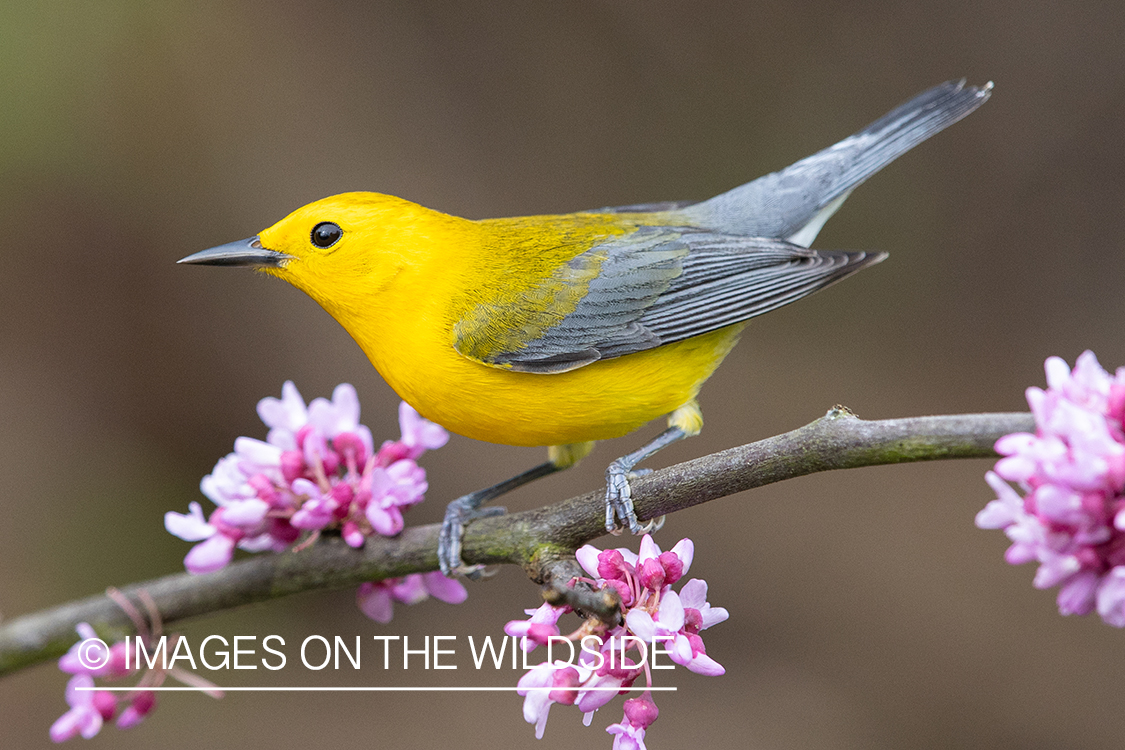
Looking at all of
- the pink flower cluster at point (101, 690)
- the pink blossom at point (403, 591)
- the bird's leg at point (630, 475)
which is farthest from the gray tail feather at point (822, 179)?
the pink flower cluster at point (101, 690)

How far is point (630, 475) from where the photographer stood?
2771 mm

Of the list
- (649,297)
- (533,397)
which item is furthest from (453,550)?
(649,297)

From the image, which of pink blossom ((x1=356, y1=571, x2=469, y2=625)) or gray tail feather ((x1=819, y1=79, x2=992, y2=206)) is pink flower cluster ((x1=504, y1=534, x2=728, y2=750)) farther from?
gray tail feather ((x1=819, y1=79, x2=992, y2=206))

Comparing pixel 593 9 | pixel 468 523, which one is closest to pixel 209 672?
pixel 468 523

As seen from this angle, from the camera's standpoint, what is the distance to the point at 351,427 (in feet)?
9.61

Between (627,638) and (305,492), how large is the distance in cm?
112

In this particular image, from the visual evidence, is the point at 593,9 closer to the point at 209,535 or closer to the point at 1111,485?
the point at 209,535

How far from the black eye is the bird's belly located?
0.41 meters

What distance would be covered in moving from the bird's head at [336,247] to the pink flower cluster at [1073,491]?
2.21m

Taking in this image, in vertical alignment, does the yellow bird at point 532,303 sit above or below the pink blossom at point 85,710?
above

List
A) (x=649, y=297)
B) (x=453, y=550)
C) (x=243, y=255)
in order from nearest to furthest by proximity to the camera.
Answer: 1. (x=453, y=550)
2. (x=243, y=255)
3. (x=649, y=297)

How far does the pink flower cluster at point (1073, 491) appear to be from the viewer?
167 cm
